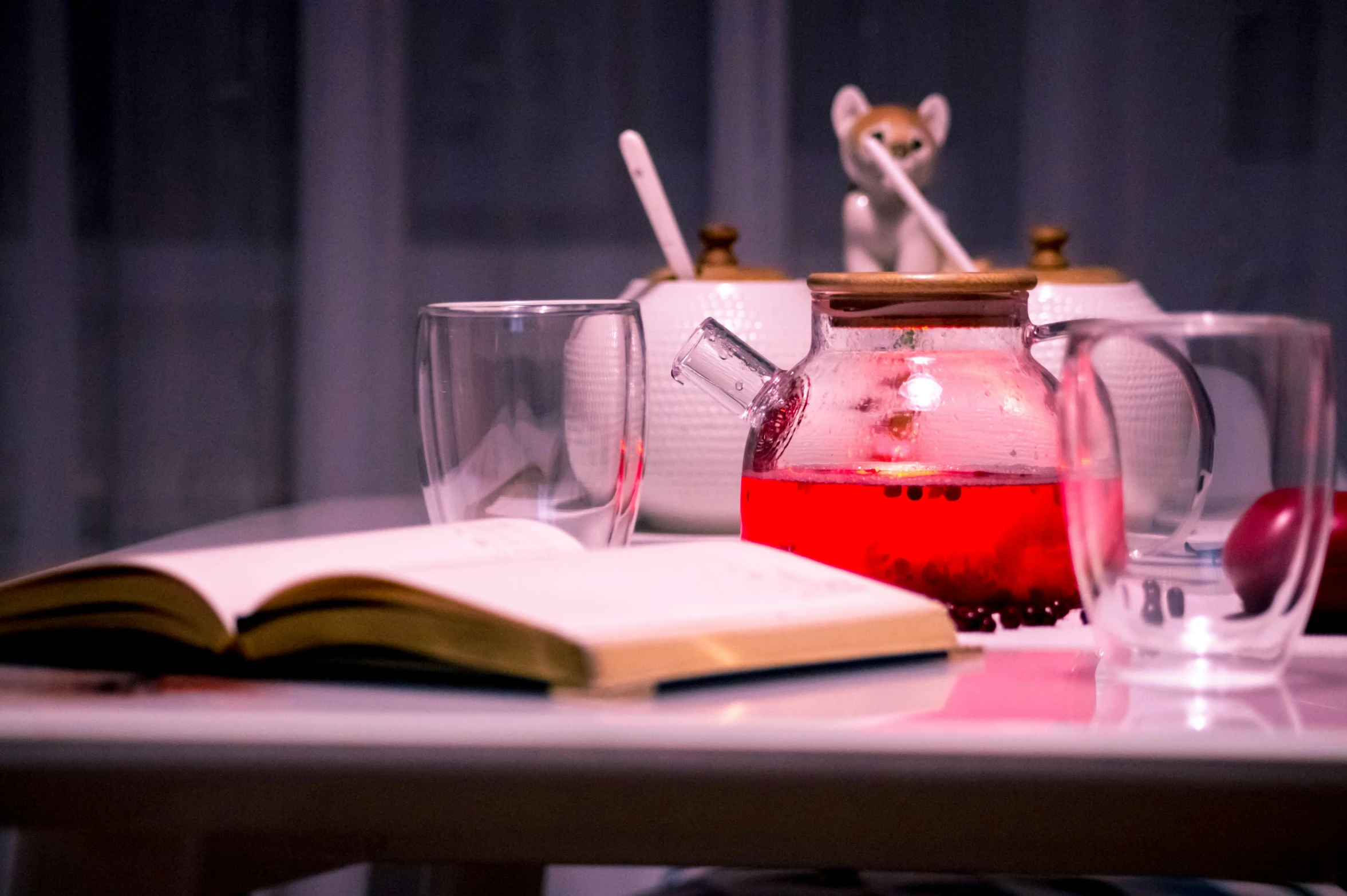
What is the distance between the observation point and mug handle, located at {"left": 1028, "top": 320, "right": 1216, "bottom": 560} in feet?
1.51

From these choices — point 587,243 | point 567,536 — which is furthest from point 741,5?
point 567,536

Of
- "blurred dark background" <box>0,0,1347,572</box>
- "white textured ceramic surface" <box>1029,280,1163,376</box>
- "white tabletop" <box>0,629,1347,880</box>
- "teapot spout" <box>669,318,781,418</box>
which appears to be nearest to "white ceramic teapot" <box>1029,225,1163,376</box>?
"white textured ceramic surface" <box>1029,280,1163,376</box>

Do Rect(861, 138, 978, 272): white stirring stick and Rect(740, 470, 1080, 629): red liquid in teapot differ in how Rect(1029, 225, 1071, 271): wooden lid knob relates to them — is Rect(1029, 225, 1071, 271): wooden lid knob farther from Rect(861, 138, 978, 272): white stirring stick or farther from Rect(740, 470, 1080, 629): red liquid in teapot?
Rect(740, 470, 1080, 629): red liquid in teapot

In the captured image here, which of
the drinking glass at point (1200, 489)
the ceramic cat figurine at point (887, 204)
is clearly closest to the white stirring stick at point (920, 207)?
the ceramic cat figurine at point (887, 204)

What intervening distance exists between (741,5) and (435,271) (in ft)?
1.76

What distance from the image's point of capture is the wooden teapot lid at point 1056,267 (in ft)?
2.90

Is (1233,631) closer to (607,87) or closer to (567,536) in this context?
(567,536)

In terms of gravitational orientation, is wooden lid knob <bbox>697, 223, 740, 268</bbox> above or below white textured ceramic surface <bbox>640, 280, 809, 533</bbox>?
above

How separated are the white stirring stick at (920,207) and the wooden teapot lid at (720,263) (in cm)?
10

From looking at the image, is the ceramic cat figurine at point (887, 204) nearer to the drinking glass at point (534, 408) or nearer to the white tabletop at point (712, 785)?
the drinking glass at point (534, 408)

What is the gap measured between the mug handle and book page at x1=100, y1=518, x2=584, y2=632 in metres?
0.22

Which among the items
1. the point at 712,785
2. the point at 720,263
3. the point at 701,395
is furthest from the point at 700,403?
the point at 712,785

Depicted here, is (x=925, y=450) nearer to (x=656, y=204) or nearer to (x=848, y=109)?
(x=656, y=204)

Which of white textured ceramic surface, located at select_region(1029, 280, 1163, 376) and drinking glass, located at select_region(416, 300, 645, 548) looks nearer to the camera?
drinking glass, located at select_region(416, 300, 645, 548)
